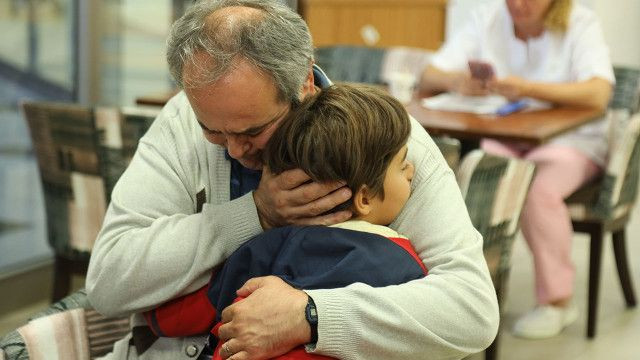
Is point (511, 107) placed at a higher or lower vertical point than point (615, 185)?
higher

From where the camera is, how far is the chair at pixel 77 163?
2438 millimetres

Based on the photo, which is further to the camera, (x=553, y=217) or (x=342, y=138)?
(x=553, y=217)

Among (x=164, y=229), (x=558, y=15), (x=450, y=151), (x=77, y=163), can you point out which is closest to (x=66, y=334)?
(x=164, y=229)

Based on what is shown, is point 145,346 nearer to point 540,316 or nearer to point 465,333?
point 465,333

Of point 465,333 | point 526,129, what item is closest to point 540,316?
point 526,129

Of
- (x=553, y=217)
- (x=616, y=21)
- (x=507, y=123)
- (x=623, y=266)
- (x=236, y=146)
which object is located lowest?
(x=623, y=266)

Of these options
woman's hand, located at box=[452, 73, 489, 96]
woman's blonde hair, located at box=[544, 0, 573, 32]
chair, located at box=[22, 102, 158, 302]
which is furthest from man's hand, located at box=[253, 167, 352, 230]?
woman's blonde hair, located at box=[544, 0, 573, 32]

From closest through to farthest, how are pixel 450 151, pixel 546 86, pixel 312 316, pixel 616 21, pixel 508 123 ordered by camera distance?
pixel 312 316 < pixel 450 151 < pixel 508 123 < pixel 546 86 < pixel 616 21

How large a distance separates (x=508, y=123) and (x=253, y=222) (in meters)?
1.52

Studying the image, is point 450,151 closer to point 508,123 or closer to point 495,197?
point 495,197

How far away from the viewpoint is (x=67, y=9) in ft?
12.2

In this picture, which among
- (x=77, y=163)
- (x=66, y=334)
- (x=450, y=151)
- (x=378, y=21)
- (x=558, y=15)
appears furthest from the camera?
(x=378, y=21)

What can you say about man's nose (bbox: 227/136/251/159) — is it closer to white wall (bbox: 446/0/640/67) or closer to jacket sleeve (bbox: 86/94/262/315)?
jacket sleeve (bbox: 86/94/262/315)

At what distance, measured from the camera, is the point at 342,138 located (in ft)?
4.28
